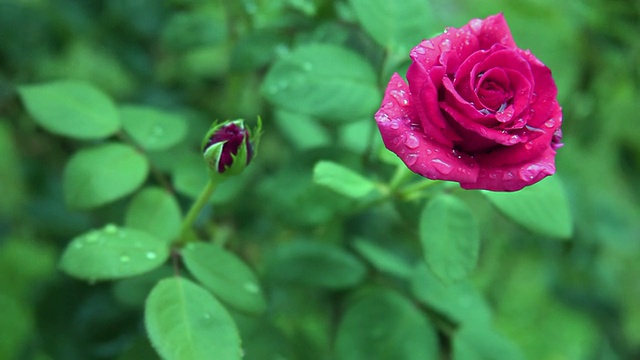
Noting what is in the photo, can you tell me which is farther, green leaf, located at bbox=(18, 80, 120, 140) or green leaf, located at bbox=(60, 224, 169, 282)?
green leaf, located at bbox=(18, 80, 120, 140)

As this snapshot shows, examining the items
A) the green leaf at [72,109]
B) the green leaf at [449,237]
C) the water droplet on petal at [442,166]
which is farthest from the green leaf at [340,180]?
the green leaf at [72,109]

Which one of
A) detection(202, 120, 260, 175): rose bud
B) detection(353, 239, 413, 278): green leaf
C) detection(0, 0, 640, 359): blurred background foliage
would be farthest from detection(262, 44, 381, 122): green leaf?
detection(353, 239, 413, 278): green leaf

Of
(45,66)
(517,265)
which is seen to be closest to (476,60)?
(45,66)

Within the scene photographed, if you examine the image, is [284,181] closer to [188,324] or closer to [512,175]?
[188,324]

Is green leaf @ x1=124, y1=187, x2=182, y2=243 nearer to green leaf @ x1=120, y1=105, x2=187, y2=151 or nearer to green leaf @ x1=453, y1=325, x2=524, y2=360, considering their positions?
green leaf @ x1=120, y1=105, x2=187, y2=151

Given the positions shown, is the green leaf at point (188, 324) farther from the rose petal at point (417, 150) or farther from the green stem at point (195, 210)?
the rose petal at point (417, 150)

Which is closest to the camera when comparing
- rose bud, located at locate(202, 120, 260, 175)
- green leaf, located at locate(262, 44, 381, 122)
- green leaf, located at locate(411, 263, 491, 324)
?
rose bud, located at locate(202, 120, 260, 175)

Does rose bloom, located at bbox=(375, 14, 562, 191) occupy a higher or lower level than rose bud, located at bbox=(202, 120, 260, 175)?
higher
